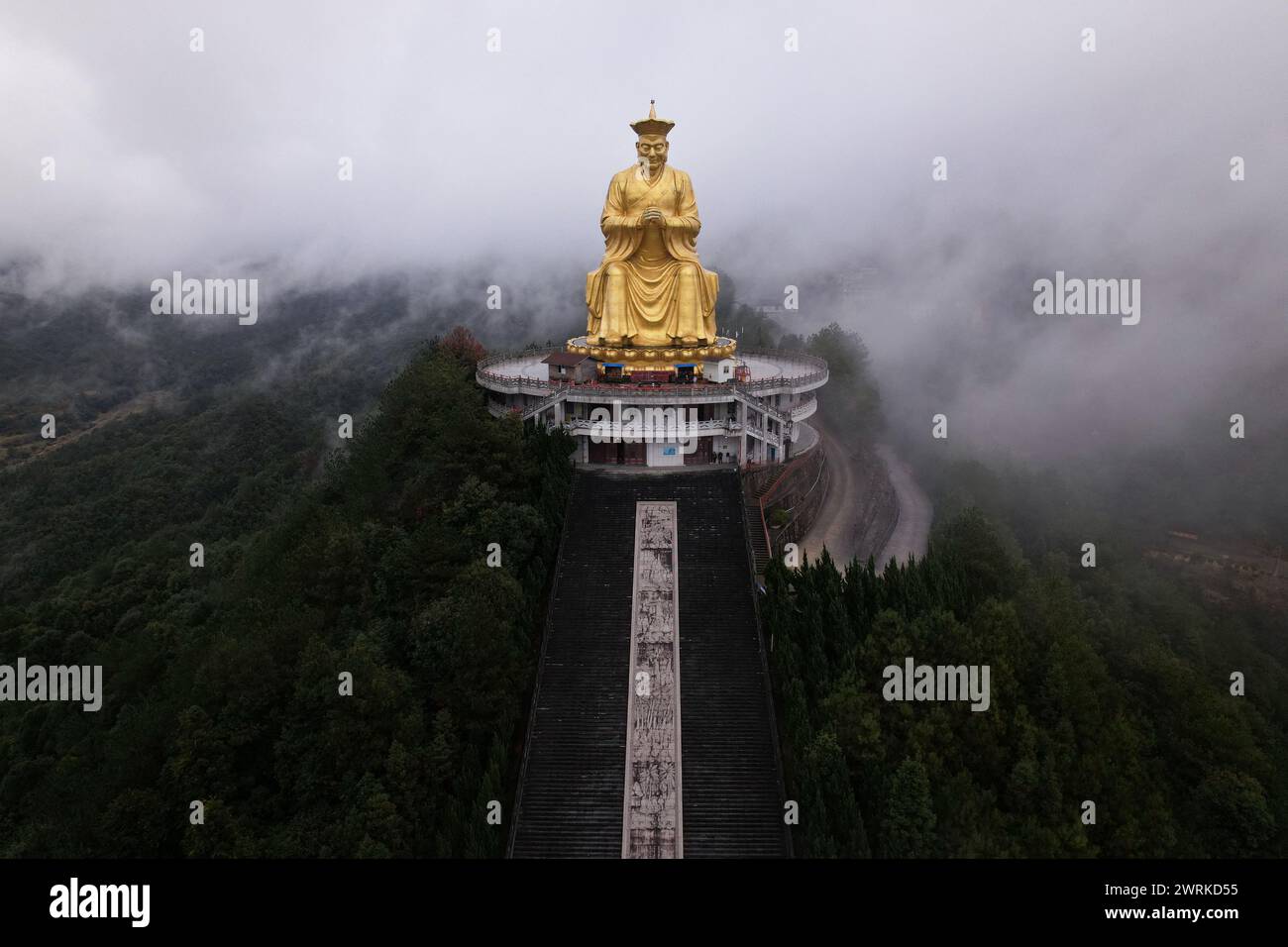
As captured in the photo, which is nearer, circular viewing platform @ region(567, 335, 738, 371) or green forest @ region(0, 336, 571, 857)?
green forest @ region(0, 336, 571, 857)

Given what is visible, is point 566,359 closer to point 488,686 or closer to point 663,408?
point 663,408

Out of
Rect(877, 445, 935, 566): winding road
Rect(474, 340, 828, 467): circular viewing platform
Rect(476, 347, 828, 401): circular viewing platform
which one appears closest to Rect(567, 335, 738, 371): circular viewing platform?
Rect(474, 340, 828, 467): circular viewing platform

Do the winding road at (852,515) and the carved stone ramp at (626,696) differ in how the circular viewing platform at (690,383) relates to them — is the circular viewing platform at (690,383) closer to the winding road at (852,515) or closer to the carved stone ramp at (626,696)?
the carved stone ramp at (626,696)

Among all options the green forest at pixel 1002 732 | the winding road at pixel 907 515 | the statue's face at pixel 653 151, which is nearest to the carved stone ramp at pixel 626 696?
the green forest at pixel 1002 732

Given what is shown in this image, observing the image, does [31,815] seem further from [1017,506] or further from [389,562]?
[1017,506]

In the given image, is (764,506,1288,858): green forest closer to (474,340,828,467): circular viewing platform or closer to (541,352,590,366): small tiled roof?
(474,340,828,467): circular viewing platform

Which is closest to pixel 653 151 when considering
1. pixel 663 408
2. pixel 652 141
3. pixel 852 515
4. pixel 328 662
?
pixel 652 141
